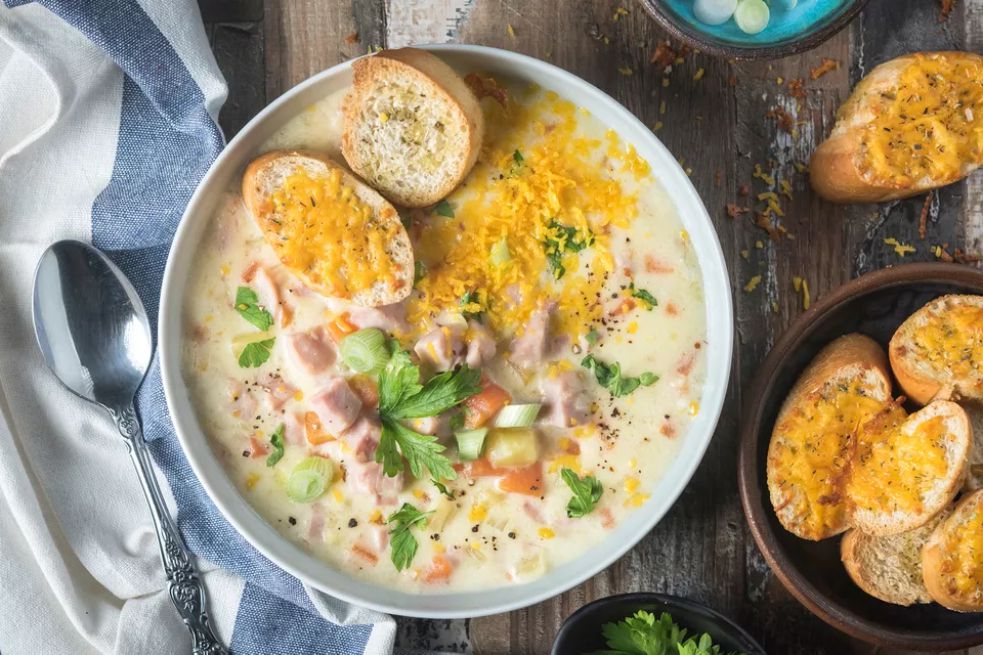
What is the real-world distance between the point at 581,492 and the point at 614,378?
0.40 meters

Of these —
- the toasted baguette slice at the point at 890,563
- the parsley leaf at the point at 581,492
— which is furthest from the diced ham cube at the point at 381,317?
the toasted baguette slice at the point at 890,563

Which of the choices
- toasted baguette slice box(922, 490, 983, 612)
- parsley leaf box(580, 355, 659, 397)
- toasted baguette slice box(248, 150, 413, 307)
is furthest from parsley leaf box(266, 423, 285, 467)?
toasted baguette slice box(922, 490, 983, 612)

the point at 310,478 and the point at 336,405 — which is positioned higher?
the point at 336,405

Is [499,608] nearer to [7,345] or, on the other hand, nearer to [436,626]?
[436,626]

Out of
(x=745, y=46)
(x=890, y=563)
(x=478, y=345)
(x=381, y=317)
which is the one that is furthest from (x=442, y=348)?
(x=890, y=563)

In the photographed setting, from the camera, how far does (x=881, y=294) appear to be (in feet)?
11.6

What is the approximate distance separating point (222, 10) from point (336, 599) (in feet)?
7.26

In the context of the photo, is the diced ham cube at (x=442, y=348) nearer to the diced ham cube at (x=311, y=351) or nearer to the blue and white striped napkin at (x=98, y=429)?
the diced ham cube at (x=311, y=351)

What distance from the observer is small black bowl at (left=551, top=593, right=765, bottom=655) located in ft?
11.3

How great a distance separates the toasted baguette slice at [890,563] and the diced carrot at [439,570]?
1387 mm

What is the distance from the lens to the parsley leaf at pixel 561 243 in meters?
3.38

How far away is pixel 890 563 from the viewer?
3.48 meters

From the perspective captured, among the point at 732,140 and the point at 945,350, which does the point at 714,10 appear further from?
the point at 945,350

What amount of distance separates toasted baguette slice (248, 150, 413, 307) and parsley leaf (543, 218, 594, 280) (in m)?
0.48
